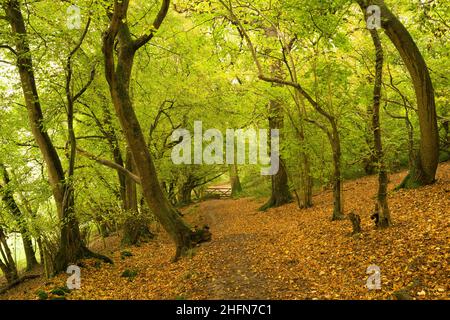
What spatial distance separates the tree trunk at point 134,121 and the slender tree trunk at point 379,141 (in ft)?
16.5

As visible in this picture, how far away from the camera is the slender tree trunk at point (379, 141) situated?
682 cm

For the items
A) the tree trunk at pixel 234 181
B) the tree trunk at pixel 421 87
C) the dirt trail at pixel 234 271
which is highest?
the tree trunk at pixel 421 87

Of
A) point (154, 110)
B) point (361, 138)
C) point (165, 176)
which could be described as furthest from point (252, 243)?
point (165, 176)

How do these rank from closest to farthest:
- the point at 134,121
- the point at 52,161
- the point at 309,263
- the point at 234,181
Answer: the point at 309,263
the point at 134,121
the point at 52,161
the point at 234,181

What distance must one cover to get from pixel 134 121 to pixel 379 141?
5893 millimetres

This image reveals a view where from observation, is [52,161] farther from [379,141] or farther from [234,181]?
[234,181]

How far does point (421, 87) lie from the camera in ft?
29.8

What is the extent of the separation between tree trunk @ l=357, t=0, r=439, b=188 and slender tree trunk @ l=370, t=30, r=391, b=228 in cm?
200

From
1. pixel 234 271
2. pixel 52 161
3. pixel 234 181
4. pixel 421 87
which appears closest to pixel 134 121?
pixel 52 161

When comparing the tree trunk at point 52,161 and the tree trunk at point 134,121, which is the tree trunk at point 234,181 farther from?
the tree trunk at point 52,161

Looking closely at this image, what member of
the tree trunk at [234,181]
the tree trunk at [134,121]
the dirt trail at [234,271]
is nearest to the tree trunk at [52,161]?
the tree trunk at [134,121]

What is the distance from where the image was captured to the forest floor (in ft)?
17.5
